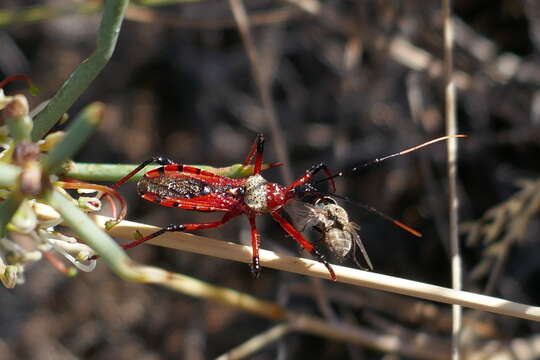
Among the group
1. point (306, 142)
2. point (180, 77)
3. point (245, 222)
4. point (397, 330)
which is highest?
point (180, 77)

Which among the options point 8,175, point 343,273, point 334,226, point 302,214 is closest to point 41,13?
point 302,214

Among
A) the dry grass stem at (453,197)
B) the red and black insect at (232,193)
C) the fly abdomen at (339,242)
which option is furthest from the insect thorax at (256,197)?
the dry grass stem at (453,197)

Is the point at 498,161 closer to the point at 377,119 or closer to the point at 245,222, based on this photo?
the point at 377,119

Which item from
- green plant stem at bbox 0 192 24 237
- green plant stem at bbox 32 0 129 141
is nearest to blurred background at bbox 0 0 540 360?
green plant stem at bbox 32 0 129 141

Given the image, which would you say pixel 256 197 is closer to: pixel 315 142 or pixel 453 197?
pixel 453 197

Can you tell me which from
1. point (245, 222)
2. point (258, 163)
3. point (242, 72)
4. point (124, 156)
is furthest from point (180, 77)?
point (258, 163)

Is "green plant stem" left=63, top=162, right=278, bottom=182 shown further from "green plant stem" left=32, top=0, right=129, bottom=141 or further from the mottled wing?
the mottled wing
